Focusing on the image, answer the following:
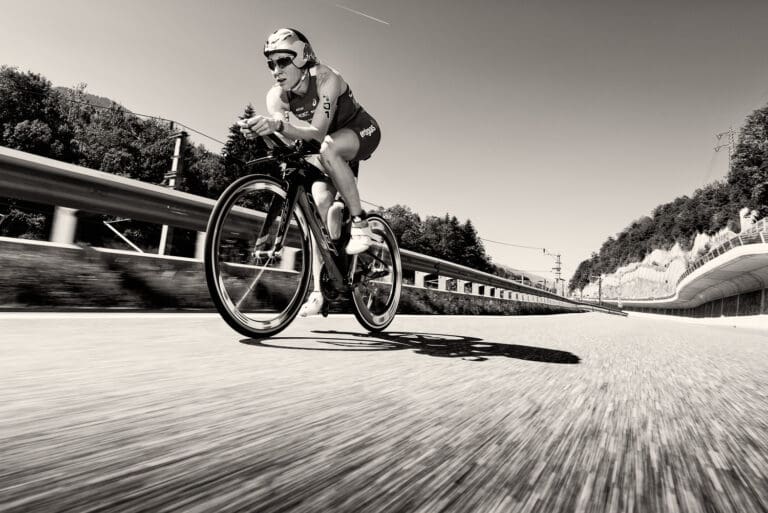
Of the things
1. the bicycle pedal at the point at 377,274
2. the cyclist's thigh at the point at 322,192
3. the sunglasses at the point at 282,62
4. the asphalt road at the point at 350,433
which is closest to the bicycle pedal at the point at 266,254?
the cyclist's thigh at the point at 322,192

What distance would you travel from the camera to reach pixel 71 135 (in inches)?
2576

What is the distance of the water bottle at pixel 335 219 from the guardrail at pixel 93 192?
1.50 m

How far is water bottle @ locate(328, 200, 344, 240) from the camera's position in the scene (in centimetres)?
401

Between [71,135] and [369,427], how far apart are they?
77.5m

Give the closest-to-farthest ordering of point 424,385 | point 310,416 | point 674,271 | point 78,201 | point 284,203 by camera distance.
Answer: point 310,416, point 424,385, point 284,203, point 78,201, point 674,271

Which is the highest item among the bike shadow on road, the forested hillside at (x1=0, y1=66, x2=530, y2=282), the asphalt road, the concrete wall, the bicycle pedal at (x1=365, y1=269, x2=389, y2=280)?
the forested hillside at (x1=0, y1=66, x2=530, y2=282)

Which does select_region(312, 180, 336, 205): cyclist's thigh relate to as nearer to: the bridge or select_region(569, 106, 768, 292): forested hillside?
the bridge

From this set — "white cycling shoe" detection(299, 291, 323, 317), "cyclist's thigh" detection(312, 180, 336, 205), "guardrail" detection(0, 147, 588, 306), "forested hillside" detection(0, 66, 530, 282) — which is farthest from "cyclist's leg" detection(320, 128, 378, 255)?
"forested hillside" detection(0, 66, 530, 282)

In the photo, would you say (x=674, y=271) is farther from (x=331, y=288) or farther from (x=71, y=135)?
(x=331, y=288)

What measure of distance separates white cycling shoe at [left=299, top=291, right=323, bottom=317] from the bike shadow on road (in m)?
0.18

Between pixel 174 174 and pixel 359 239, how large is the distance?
7.94m

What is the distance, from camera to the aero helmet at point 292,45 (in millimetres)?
3525

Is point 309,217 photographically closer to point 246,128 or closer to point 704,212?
point 246,128

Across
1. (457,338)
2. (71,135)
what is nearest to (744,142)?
(457,338)
